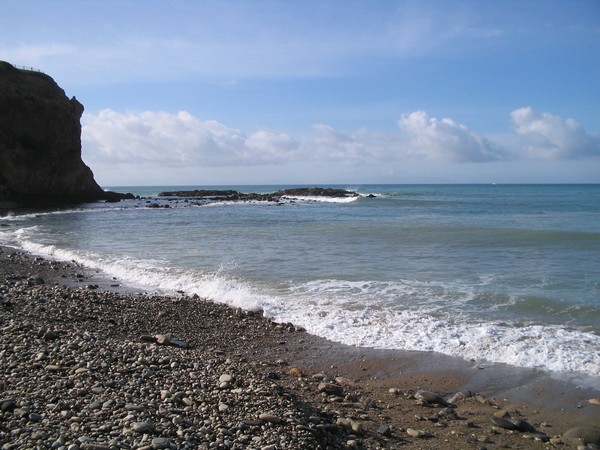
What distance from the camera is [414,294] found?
11.4 metres

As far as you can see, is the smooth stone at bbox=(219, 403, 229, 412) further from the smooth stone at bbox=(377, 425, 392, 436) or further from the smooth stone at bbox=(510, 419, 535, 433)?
the smooth stone at bbox=(510, 419, 535, 433)

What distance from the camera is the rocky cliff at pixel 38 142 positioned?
50062mm

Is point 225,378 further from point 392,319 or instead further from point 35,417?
point 392,319

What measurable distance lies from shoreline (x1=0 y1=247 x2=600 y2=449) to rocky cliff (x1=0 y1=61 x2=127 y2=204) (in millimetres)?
45743

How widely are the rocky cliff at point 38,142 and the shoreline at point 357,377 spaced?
1801 inches

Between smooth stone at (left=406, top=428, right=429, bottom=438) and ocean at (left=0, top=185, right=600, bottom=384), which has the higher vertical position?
ocean at (left=0, top=185, right=600, bottom=384)

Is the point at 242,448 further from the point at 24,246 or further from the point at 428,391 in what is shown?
the point at 24,246

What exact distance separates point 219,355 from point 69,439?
141 inches

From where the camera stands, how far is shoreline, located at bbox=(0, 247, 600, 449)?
530 centimetres

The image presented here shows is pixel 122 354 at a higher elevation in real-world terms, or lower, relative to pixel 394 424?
higher

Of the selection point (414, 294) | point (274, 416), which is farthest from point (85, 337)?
point (414, 294)

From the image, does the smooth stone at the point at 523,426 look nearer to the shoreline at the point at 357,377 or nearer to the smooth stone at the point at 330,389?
the shoreline at the point at 357,377

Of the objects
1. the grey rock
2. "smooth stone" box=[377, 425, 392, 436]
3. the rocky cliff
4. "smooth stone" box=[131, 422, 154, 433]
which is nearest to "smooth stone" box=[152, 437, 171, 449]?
"smooth stone" box=[131, 422, 154, 433]

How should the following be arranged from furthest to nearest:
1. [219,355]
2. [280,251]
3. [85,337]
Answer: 1. [280,251]
2. [219,355]
3. [85,337]
